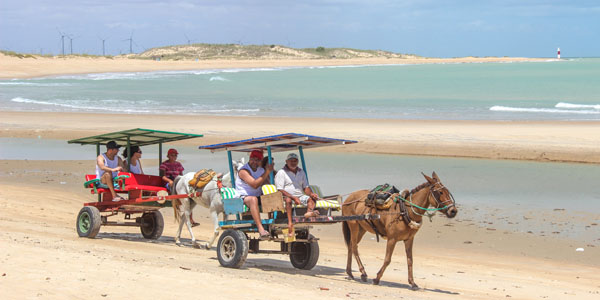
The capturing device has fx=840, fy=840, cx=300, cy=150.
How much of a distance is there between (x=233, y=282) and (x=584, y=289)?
17.0 ft

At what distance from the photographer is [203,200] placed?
14.8 m

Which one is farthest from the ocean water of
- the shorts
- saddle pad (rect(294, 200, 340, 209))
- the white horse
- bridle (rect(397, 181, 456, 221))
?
bridle (rect(397, 181, 456, 221))

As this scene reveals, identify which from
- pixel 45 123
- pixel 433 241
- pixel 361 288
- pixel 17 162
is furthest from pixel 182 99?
pixel 361 288

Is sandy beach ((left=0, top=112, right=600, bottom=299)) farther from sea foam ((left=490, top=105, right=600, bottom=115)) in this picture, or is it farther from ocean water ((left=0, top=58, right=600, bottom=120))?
sea foam ((left=490, top=105, right=600, bottom=115))

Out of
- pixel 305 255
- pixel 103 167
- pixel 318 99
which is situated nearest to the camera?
pixel 305 255

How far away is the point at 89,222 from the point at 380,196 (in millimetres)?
5957

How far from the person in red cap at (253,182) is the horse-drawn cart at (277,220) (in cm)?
12

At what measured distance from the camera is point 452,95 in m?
67.8

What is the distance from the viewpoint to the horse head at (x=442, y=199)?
441 inches

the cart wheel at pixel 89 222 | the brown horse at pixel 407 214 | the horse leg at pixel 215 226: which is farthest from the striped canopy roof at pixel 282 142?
the cart wheel at pixel 89 222

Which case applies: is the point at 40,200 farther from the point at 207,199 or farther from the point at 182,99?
the point at 182,99

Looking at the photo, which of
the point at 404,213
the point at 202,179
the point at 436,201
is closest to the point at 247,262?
the point at 202,179

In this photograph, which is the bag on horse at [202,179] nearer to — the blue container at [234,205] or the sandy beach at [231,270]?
the sandy beach at [231,270]

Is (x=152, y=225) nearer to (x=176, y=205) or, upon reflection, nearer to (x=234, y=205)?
(x=176, y=205)
